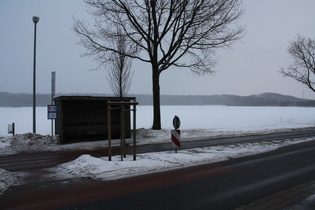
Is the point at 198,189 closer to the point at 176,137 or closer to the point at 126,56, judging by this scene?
the point at 176,137

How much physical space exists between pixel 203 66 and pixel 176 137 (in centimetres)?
1153

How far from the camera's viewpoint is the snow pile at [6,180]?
6.41 m

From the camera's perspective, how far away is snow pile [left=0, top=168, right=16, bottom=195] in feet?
21.0

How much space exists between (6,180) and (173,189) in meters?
4.10

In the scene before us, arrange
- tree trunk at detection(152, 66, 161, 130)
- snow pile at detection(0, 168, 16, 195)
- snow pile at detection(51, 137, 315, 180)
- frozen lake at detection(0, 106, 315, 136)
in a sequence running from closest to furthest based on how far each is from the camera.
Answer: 1. snow pile at detection(0, 168, 16, 195)
2. snow pile at detection(51, 137, 315, 180)
3. tree trunk at detection(152, 66, 161, 130)
4. frozen lake at detection(0, 106, 315, 136)

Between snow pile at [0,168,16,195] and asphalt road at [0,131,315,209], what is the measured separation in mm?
214

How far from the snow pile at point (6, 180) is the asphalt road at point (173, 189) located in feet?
0.70

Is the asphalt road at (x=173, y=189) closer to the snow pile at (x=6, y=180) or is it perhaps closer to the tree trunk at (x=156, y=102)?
the snow pile at (x=6, y=180)

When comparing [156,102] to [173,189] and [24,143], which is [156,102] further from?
[173,189]

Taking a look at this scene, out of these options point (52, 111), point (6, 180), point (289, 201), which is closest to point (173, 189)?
point (289, 201)

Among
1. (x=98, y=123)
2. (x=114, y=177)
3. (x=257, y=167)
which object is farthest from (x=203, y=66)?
(x=114, y=177)

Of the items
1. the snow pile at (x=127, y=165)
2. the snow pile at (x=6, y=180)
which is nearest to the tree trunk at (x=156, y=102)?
the snow pile at (x=127, y=165)

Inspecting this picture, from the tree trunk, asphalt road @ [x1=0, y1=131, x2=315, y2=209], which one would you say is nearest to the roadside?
asphalt road @ [x1=0, y1=131, x2=315, y2=209]

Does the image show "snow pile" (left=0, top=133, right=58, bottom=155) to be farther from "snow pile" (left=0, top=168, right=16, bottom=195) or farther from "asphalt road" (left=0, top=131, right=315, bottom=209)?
"snow pile" (left=0, top=168, right=16, bottom=195)
